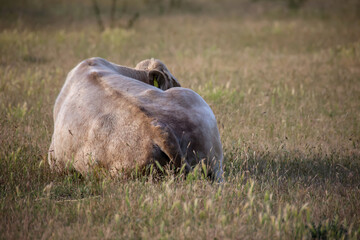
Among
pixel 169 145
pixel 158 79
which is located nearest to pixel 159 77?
pixel 158 79

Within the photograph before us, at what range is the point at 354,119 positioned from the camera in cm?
650

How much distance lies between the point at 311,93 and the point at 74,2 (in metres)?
15.1

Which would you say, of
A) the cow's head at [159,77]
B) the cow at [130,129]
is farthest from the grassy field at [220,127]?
the cow's head at [159,77]

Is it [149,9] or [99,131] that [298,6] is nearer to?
[149,9]

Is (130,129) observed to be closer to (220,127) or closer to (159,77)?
(159,77)

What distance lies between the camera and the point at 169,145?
10.9 feet

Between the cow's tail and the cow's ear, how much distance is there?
1529 mm

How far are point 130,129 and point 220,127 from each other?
261cm

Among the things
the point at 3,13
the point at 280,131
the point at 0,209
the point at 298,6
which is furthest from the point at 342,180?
the point at 298,6

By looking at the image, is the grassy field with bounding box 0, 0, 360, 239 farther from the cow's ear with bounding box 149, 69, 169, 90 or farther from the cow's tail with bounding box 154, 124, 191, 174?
the cow's ear with bounding box 149, 69, 169, 90

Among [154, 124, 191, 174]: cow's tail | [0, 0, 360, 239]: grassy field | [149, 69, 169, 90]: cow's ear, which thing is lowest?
[0, 0, 360, 239]: grassy field

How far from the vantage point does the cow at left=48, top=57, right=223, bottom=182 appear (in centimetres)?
341

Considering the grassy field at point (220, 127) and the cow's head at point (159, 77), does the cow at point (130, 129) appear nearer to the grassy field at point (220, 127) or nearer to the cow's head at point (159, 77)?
the grassy field at point (220, 127)

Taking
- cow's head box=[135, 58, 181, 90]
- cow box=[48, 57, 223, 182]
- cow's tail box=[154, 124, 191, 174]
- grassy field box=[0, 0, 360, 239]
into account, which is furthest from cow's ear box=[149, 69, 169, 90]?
cow's tail box=[154, 124, 191, 174]
